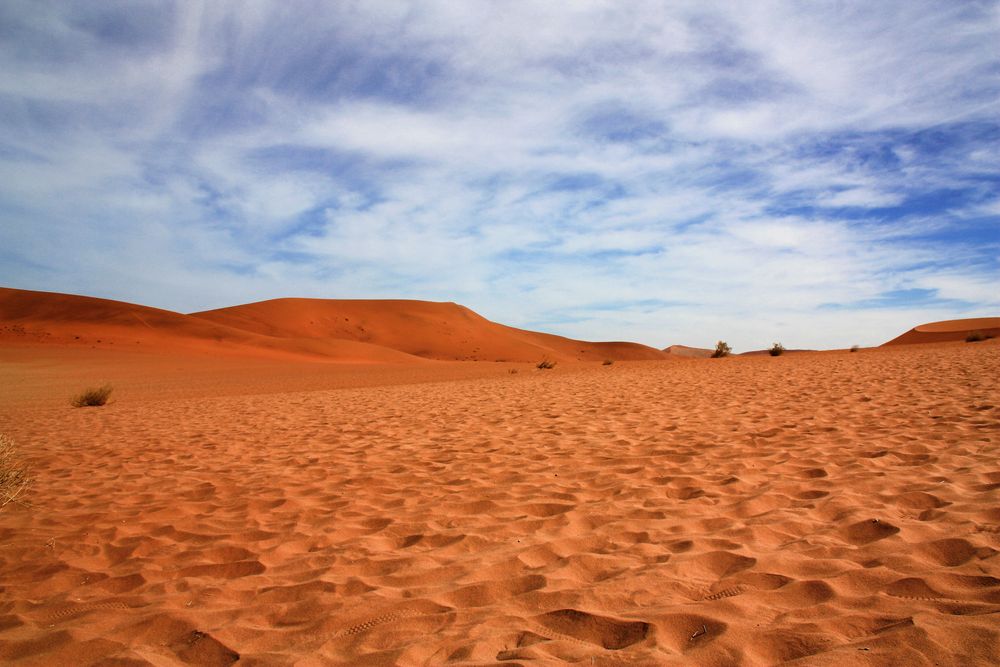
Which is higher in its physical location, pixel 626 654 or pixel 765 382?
pixel 765 382

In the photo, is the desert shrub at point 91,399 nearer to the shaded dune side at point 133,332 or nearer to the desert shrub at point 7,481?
the desert shrub at point 7,481

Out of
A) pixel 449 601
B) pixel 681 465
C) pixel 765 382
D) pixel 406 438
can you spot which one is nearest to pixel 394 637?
pixel 449 601

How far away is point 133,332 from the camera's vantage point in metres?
43.6

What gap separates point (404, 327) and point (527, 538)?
6717 cm

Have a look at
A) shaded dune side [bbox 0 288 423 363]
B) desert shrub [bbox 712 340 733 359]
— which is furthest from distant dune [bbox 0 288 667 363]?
desert shrub [bbox 712 340 733 359]

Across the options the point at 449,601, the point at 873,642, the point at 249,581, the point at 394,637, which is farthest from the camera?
the point at 249,581

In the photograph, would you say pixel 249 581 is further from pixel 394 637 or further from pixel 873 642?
pixel 873 642

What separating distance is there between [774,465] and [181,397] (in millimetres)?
16326

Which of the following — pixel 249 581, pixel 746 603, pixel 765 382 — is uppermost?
pixel 765 382

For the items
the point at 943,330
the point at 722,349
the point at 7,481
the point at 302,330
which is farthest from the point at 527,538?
the point at 302,330

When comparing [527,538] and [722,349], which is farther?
[722,349]

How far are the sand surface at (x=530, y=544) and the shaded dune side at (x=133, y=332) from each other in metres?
35.6

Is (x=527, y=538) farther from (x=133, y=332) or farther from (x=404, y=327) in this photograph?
(x=404, y=327)

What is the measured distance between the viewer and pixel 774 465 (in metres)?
5.44
